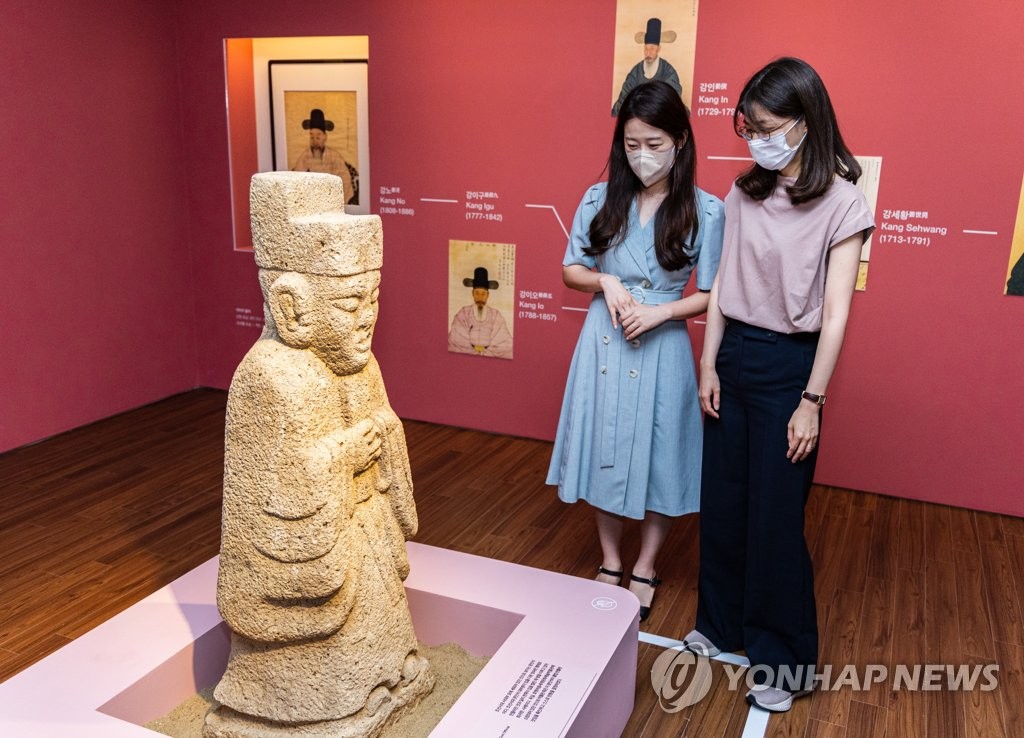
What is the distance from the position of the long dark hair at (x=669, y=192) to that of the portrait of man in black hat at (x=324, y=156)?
2.64 metres

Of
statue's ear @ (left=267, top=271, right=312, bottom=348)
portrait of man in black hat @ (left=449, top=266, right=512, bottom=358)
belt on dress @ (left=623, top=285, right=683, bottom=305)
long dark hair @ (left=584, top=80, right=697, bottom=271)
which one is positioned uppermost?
long dark hair @ (left=584, top=80, right=697, bottom=271)

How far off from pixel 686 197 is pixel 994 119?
1.90 meters

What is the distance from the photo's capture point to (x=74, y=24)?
4660mm

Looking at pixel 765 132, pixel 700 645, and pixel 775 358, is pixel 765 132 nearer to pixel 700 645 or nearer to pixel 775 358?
pixel 775 358

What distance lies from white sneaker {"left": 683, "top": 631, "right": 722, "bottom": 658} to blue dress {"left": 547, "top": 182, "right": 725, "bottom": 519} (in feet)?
1.35

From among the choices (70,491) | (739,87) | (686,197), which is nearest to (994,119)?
(739,87)

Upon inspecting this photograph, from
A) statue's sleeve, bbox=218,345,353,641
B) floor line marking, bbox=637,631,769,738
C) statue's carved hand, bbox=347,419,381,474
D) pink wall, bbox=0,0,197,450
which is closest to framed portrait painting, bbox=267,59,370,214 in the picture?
pink wall, bbox=0,0,197,450

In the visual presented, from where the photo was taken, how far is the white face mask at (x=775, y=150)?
237cm

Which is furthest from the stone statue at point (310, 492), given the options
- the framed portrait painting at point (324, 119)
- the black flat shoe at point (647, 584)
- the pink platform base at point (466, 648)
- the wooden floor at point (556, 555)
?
the framed portrait painting at point (324, 119)

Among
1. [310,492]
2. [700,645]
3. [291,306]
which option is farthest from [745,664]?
[291,306]

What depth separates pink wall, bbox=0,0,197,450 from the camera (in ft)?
14.7

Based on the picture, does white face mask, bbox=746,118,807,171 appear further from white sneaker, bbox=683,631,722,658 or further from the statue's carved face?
white sneaker, bbox=683,631,722,658

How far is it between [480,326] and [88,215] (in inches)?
88.3

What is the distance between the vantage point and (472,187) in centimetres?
489
